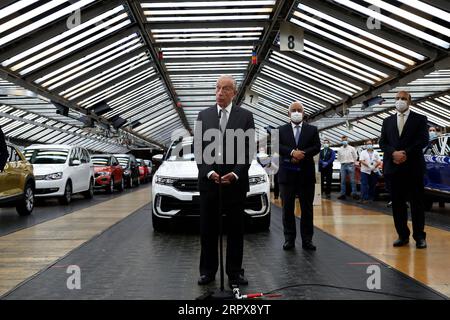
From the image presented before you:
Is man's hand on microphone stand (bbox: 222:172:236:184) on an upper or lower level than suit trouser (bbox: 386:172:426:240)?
upper

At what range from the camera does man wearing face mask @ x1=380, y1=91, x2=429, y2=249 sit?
6.85 metres

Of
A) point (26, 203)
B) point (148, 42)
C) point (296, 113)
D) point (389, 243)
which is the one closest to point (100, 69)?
point (148, 42)

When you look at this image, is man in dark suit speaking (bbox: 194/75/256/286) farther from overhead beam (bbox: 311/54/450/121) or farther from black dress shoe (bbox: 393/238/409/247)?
overhead beam (bbox: 311/54/450/121)

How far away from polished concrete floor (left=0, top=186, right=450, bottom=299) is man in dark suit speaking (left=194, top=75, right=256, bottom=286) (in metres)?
0.28

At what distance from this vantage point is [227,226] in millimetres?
4941

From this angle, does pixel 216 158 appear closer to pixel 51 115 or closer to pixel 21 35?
pixel 21 35

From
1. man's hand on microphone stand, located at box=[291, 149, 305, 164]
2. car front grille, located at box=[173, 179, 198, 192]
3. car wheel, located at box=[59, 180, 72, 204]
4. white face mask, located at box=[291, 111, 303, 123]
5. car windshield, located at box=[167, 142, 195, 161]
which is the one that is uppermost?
white face mask, located at box=[291, 111, 303, 123]

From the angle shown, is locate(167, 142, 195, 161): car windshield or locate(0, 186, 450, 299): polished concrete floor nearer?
locate(0, 186, 450, 299): polished concrete floor

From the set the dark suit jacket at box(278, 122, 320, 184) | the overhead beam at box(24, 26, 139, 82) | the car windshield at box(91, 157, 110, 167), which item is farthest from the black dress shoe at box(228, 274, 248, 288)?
the car windshield at box(91, 157, 110, 167)

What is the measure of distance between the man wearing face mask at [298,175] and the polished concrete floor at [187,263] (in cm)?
30

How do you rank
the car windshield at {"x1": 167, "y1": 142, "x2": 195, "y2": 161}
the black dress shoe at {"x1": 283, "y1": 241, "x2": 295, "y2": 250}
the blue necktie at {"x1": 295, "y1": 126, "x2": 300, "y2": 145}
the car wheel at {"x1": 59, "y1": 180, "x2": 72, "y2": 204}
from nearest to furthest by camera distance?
the black dress shoe at {"x1": 283, "y1": 241, "x2": 295, "y2": 250} → the blue necktie at {"x1": 295, "y1": 126, "x2": 300, "y2": 145} → the car windshield at {"x1": 167, "y1": 142, "x2": 195, "y2": 161} → the car wheel at {"x1": 59, "y1": 180, "x2": 72, "y2": 204}

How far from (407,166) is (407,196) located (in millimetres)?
436

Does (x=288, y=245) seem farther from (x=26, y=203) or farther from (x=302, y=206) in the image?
(x=26, y=203)
